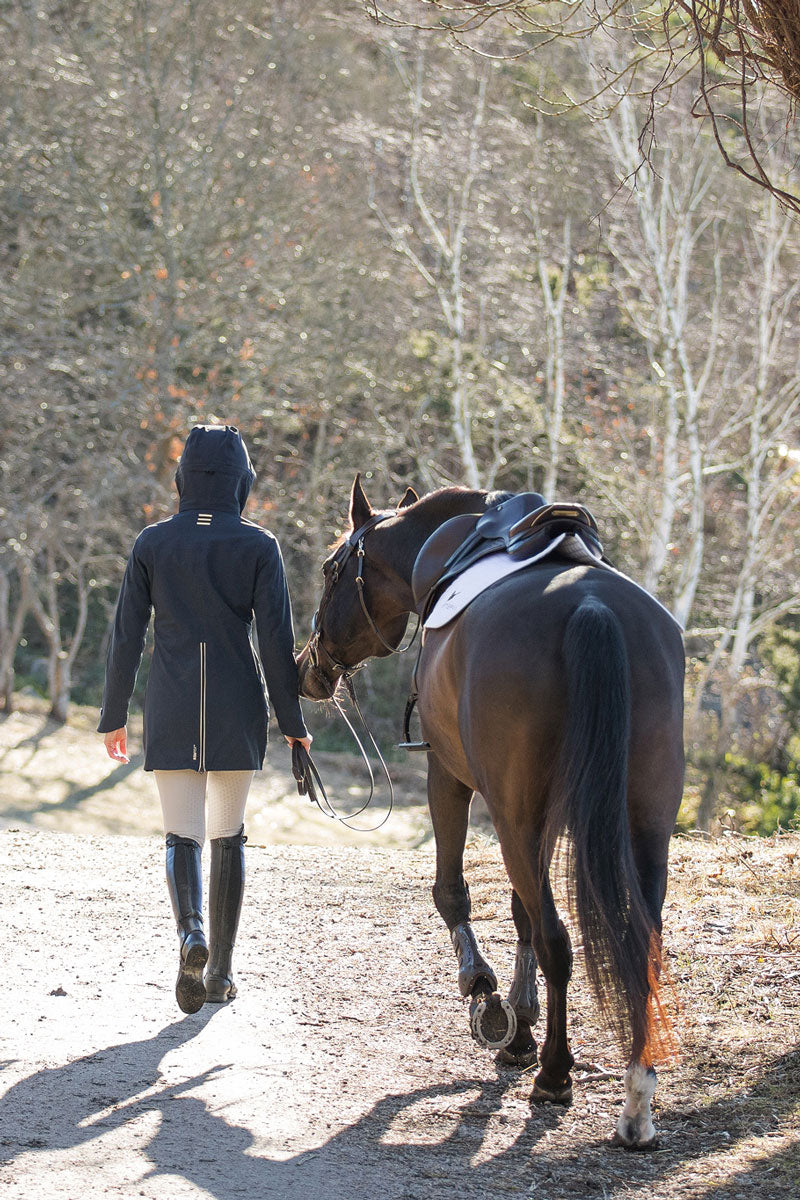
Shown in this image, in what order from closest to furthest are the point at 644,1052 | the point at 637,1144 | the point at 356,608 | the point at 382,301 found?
the point at 644,1052, the point at 637,1144, the point at 356,608, the point at 382,301

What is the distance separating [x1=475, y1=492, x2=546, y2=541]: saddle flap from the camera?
13.2ft

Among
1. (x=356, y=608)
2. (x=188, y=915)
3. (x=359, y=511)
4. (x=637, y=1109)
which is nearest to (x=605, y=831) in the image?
(x=637, y=1109)

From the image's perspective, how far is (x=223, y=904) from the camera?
439 cm

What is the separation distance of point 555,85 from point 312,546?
7008 mm

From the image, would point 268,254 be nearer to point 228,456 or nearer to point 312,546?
point 312,546

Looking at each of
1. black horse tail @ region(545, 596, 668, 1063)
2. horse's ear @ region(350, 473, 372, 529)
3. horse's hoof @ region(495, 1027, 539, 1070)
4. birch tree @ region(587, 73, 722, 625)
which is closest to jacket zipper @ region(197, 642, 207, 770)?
horse's ear @ region(350, 473, 372, 529)

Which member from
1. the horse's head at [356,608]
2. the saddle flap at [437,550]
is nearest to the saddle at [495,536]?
the saddle flap at [437,550]

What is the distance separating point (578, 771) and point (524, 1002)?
4.19 ft

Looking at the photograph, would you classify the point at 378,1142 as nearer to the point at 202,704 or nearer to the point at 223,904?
the point at 223,904

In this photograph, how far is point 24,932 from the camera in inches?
213

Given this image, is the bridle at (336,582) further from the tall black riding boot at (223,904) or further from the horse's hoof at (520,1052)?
the horse's hoof at (520,1052)

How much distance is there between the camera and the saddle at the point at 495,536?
148 inches

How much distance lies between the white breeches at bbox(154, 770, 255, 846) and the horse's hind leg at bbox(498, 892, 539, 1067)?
1096 mm

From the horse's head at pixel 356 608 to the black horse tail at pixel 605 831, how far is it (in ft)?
6.01
